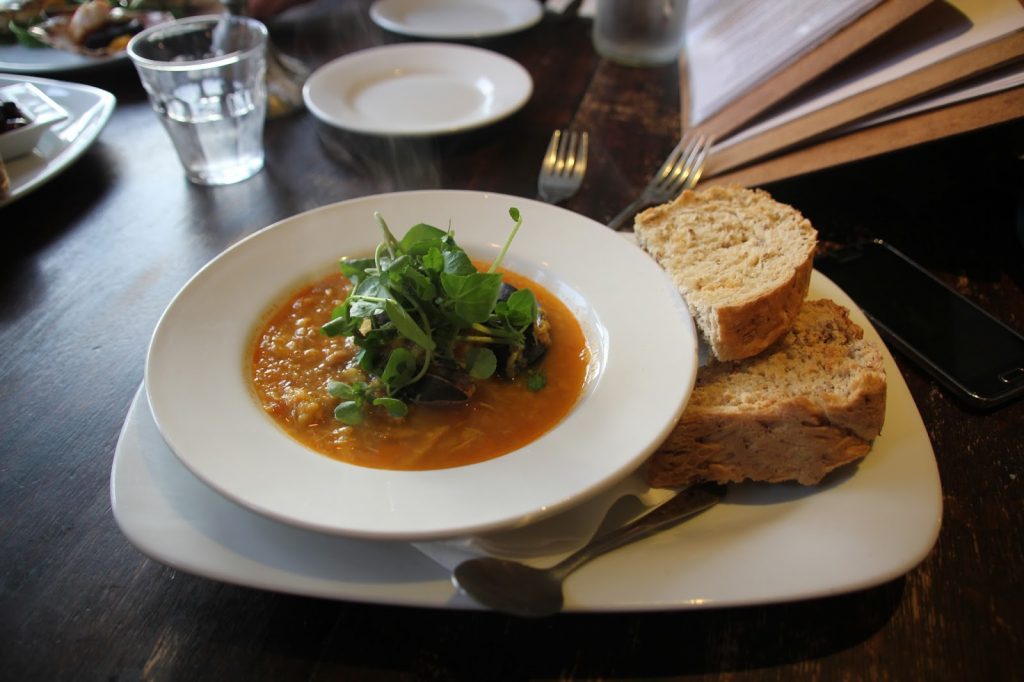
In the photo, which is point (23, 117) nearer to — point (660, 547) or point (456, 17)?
point (456, 17)

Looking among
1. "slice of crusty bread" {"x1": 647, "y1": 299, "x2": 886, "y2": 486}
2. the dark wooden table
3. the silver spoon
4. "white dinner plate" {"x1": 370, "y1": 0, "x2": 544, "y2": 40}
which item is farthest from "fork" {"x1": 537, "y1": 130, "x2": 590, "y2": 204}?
the silver spoon

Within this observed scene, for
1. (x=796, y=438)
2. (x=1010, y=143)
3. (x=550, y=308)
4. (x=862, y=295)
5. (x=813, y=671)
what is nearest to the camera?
(x=813, y=671)

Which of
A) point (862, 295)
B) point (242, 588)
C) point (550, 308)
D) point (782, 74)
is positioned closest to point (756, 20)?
point (782, 74)

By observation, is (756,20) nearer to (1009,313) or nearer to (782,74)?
(782,74)

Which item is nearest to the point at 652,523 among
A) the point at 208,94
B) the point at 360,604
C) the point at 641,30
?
the point at 360,604

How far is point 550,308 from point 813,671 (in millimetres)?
1084

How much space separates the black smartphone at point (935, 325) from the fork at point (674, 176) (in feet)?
2.13

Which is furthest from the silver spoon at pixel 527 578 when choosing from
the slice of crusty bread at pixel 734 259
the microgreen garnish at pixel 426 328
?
the slice of crusty bread at pixel 734 259

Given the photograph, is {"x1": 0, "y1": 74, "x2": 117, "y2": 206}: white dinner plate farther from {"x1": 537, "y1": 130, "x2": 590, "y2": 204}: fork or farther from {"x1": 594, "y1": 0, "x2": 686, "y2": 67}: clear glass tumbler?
{"x1": 594, "y1": 0, "x2": 686, "y2": 67}: clear glass tumbler

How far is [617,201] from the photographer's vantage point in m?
2.76

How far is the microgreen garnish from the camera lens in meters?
1.67

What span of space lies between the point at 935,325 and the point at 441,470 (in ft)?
4.89

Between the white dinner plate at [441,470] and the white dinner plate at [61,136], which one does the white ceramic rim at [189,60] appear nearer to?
the white dinner plate at [61,136]

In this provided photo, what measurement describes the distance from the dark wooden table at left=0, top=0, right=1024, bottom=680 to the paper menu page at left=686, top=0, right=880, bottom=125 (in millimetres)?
292
